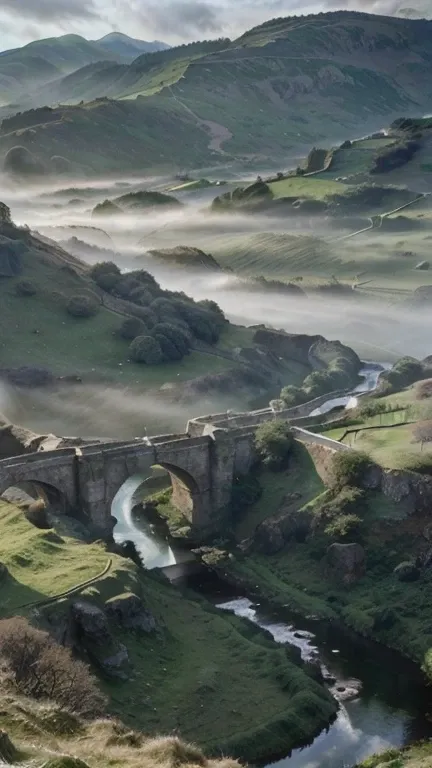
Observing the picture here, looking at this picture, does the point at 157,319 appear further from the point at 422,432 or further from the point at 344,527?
the point at 344,527

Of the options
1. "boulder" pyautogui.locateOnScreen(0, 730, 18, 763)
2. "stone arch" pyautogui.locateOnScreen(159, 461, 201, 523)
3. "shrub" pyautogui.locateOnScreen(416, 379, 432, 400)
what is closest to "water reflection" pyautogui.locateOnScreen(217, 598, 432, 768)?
"stone arch" pyautogui.locateOnScreen(159, 461, 201, 523)

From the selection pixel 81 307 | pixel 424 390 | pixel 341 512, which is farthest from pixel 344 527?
pixel 81 307

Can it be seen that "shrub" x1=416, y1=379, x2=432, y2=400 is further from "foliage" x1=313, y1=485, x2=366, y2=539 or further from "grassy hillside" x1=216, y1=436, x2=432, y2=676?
"foliage" x1=313, y1=485, x2=366, y2=539

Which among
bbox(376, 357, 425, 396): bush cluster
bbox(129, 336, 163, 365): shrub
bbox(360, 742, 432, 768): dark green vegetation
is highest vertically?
bbox(129, 336, 163, 365): shrub

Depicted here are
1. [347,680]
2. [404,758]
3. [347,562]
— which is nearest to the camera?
[404,758]

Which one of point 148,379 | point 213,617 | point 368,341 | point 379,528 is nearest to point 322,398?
point 148,379

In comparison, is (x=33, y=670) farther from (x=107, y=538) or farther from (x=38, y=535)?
(x=107, y=538)
